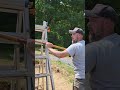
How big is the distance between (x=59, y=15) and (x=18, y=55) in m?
1.08

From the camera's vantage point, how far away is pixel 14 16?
1351 mm

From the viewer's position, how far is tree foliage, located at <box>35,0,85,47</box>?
214cm

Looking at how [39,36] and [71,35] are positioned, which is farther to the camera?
[71,35]

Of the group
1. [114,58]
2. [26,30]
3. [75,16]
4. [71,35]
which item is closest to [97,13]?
[114,58]

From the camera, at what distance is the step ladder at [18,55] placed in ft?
4.16

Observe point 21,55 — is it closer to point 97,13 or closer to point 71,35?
point 97,13

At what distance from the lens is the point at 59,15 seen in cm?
237

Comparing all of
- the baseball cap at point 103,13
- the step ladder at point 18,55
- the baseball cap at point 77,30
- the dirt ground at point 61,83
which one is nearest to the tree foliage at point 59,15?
the baseball cap at point 77,30

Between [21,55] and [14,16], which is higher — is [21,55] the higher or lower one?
the lower one

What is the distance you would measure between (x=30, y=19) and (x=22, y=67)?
9.1 inches

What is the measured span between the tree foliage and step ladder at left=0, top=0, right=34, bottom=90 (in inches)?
28.9

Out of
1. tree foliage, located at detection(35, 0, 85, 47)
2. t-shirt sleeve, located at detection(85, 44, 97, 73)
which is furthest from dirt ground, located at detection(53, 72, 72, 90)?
t-shirt sleeve, located at detection(85, 44, 97, 73)

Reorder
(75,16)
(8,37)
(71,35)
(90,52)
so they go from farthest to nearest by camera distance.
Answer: (71,35), (75,16), (8,37), (90,52)

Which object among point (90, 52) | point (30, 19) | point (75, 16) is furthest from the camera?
point (75, 16)
